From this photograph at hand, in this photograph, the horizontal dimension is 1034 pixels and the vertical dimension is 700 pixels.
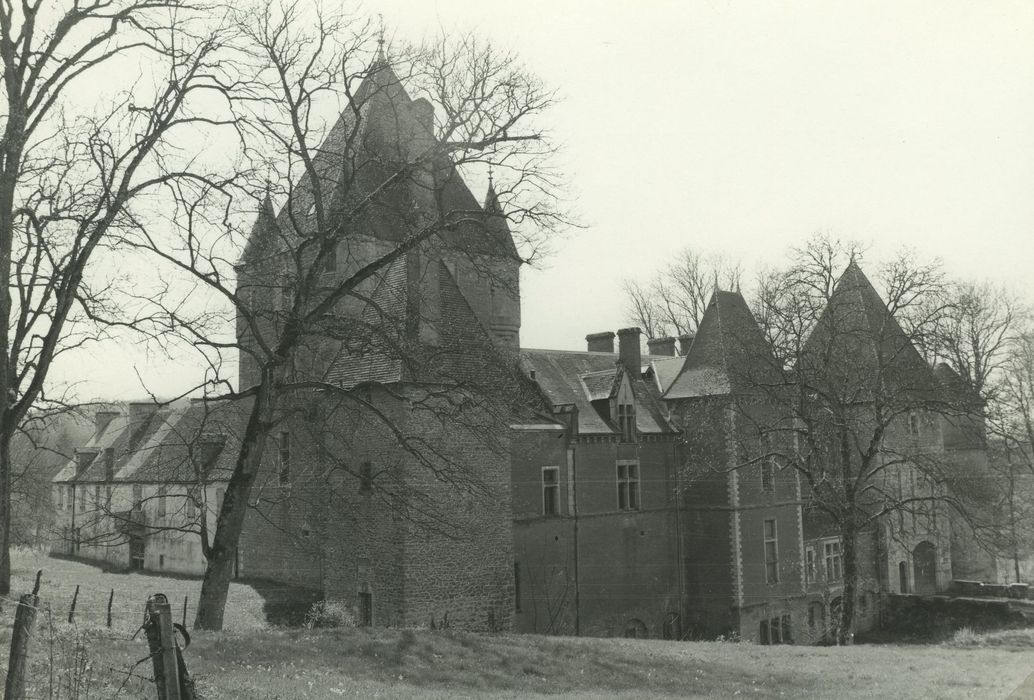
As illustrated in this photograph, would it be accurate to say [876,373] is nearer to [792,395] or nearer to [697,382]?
[792,395]

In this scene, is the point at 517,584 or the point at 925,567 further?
the point at 925,567

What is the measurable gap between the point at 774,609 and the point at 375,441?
673 inches

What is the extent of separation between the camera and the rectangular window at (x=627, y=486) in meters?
29.7

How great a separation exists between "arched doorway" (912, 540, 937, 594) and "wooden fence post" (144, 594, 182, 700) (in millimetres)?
36728

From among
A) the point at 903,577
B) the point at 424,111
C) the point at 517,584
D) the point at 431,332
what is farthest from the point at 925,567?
the point at 424,111

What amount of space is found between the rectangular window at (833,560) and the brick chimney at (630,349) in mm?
10660

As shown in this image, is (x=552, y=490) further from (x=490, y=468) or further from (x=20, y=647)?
(x=20, y=647)

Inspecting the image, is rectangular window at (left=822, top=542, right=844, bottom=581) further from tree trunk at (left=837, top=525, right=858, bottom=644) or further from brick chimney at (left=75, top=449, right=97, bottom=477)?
brick chimney at (left=75, top=449, right=97, bottom=477)

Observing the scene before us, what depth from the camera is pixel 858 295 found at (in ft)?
104

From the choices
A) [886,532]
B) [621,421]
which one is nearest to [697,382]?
[621,421]

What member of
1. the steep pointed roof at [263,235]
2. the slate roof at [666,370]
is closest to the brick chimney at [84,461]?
the slate roof at [666,370]

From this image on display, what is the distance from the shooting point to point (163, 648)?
6.34 metres

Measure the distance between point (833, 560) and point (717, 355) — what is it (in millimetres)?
10808

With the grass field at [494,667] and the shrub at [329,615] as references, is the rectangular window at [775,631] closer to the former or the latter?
the grass field at [494,667]
